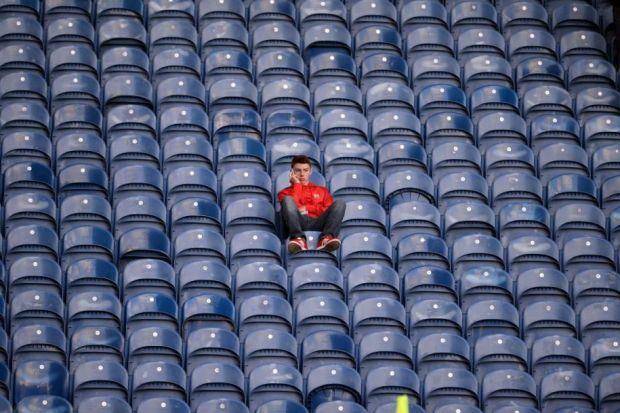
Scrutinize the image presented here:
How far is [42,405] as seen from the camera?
9.73 metres

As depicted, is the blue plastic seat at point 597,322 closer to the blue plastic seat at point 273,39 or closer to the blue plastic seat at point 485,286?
the blue plastic seat at point 485,286

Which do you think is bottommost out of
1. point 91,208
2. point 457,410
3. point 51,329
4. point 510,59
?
point 457,410

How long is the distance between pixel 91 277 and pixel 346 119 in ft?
7.56

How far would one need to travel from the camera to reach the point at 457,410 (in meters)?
10.0

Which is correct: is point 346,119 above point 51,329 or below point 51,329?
above

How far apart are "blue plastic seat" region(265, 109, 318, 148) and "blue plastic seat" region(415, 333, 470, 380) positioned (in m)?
1.94

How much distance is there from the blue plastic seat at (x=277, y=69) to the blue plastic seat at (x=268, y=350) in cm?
241

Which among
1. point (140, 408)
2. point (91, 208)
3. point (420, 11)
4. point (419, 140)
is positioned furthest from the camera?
point (420, 11)

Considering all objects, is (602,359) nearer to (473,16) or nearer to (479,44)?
(479,44)

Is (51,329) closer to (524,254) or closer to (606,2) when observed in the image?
(524,254)

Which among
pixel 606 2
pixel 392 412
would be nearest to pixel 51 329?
pixel 392 412

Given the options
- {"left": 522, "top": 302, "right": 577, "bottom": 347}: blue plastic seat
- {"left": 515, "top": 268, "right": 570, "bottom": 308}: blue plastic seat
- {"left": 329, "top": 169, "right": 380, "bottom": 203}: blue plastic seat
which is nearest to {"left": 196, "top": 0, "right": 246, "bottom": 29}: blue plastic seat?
{"left": 329, "top": 169, "right": 380, "bottom": 203}: blue plastic seat

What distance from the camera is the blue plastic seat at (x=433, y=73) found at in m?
12.0

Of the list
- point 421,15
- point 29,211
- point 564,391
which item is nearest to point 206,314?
point 29,211
